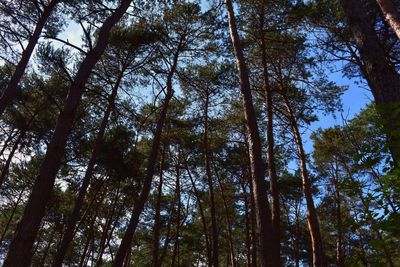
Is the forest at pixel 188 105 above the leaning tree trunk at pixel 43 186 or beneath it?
above

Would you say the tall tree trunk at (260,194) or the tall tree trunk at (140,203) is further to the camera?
the tall tree trunk at (140,203)

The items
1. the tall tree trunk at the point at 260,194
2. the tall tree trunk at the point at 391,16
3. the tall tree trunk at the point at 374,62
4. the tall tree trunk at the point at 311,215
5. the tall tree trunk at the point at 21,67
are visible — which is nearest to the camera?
the tall tree trunk at the point at 374,62

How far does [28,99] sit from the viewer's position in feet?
44.2

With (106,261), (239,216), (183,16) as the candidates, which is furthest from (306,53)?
(106,261)

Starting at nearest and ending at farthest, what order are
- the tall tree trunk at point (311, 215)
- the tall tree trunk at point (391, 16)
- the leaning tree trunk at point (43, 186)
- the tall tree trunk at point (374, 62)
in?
1. the tall tree trunk at point (374, 62)
2. the leaning tree trunk at point (43, 186)
3. the tall tree trunk at point (391, 16)
4. the tall tree trunk at point (311, 215)

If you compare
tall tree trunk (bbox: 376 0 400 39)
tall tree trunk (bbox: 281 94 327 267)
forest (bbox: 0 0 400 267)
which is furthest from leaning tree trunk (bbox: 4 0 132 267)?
tall tree trunk (bbox: 281 94 327 267)

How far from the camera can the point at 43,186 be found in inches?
157

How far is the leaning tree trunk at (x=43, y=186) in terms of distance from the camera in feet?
11.8

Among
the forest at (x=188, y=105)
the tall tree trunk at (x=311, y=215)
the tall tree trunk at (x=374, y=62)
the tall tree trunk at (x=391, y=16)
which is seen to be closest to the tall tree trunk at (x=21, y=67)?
the forest at (x=188, y=105)

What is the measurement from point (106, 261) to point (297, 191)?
760 inches

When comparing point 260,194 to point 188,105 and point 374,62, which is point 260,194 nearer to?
point 374,62

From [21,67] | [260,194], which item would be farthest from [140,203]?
[21,67]

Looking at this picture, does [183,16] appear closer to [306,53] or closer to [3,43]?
[306,53]

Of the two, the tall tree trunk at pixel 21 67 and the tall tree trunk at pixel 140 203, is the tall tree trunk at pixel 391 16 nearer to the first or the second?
the tall tree trunk at pixel 140 203
